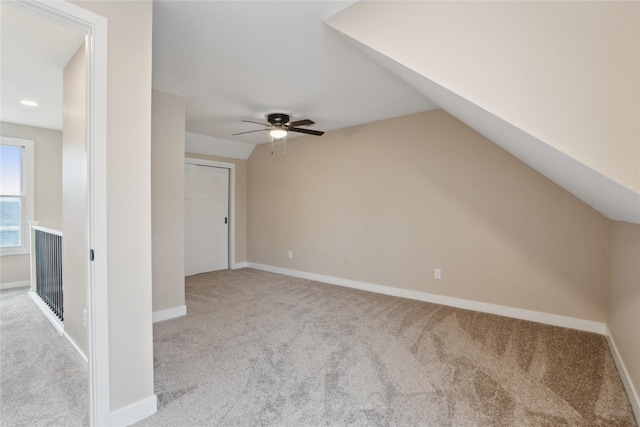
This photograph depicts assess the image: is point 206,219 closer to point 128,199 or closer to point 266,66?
point 266,66

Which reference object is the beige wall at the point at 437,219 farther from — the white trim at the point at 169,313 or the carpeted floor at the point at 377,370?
the white trim at the point at 169,313

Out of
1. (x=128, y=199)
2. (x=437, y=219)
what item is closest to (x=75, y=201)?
(x=128, y=199)

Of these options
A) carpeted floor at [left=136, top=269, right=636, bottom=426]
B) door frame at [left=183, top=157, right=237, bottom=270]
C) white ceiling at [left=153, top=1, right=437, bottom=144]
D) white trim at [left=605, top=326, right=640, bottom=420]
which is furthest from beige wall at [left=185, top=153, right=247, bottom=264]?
white trim at [left=605, top=326, right=640, bottom=420]

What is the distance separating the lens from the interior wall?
221 centimetres

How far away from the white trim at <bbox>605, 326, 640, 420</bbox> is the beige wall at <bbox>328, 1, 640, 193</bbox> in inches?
54.9

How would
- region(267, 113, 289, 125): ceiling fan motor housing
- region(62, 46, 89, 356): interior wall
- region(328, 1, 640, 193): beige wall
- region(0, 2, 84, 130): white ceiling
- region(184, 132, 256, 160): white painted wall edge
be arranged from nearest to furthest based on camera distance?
1. region(328, 1, 640, 193): beige wall
2. region(0, 2, 84, 130): white ceiling
3. region(62, 46, 89, 356): interior wall
4. region(267, 113, 289, 125): ceiling fan motor housing
5. region(184, 132, 256, 160): white painted wall edge

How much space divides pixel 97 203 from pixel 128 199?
0.14 m

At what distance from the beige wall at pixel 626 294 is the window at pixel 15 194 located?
22.5ft

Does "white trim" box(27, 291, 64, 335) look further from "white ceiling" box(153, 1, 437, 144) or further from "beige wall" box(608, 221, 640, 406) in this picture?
"beige wall" box(608, 221, 640, 406)

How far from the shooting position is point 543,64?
142 cm

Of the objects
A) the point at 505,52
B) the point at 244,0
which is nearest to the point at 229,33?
the point at 244,0

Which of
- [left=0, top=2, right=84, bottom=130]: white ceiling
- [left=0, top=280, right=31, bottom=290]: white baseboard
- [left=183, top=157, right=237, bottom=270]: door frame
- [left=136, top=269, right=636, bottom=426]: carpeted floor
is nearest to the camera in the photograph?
[left=136, top=269, right=636, bottom=426]: carpeted floor

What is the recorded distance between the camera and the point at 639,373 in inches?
68.6

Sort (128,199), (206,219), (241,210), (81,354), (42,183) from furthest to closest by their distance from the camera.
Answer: (241,210)
(206,219)
(42,183)
(81,354)
(128,199)
